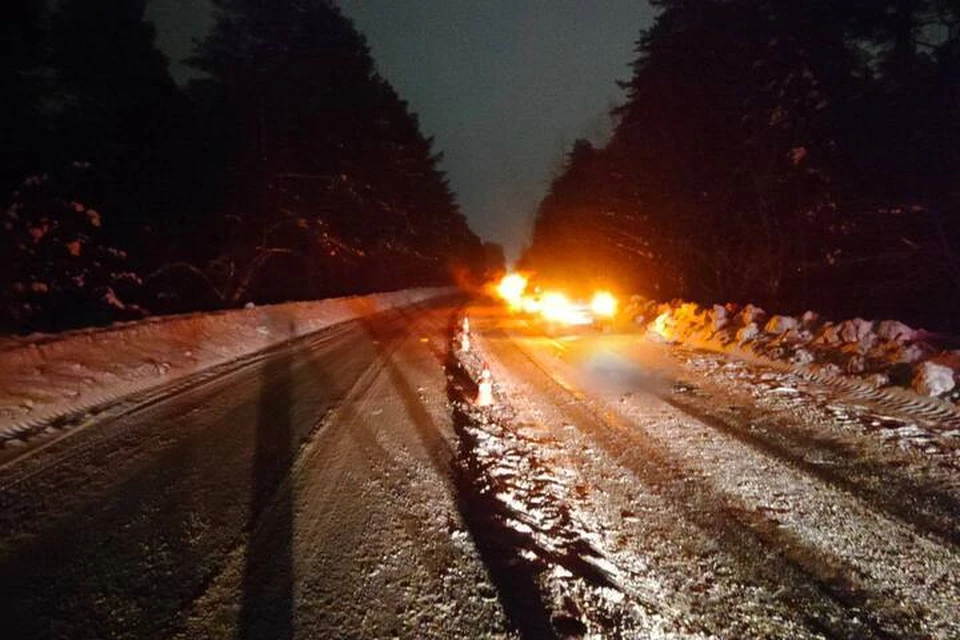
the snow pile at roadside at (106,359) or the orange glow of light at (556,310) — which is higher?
the snow pile at roadside at (106,359)

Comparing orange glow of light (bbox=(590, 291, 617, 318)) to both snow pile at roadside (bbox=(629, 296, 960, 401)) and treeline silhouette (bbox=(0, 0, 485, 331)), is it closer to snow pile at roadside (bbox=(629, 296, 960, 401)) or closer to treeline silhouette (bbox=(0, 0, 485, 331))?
snow pile at roadside (bbox=(629, 296, 960, 401))

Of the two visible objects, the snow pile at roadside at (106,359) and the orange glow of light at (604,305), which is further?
the orange glow of light at (604,305)

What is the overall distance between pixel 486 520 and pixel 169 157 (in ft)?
44.3

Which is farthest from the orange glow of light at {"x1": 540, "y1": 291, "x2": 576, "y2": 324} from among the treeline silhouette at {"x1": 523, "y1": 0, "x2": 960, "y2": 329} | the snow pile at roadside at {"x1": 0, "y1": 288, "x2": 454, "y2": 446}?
the snow pile at roadside at {"x1": 0, "y1": 288, "x2": 454, "y2": 446}

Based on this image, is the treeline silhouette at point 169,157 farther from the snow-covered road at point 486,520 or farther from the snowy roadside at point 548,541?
the snowy roadside at point 548,541

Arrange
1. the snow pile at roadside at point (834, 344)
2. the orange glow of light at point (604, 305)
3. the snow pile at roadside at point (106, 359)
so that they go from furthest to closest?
the orange glow of light at point (604, 305) → the snow pile at roadside at point (834, 344) → the snow pile at roadside at point (106, 359)

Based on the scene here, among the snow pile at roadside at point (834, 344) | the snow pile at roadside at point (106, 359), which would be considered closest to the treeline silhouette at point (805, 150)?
the snow pile at roadside at point (834, 344)

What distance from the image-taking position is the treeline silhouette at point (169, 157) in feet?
33.9

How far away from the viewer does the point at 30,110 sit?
1038cm

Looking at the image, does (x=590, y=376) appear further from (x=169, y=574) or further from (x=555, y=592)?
(x=169, y=574)

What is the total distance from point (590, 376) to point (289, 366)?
6059mm

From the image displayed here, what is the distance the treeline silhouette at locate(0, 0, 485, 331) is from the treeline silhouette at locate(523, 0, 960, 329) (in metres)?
12.0

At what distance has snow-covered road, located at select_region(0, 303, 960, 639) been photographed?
10.2 ft

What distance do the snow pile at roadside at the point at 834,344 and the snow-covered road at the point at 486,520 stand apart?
80cm
